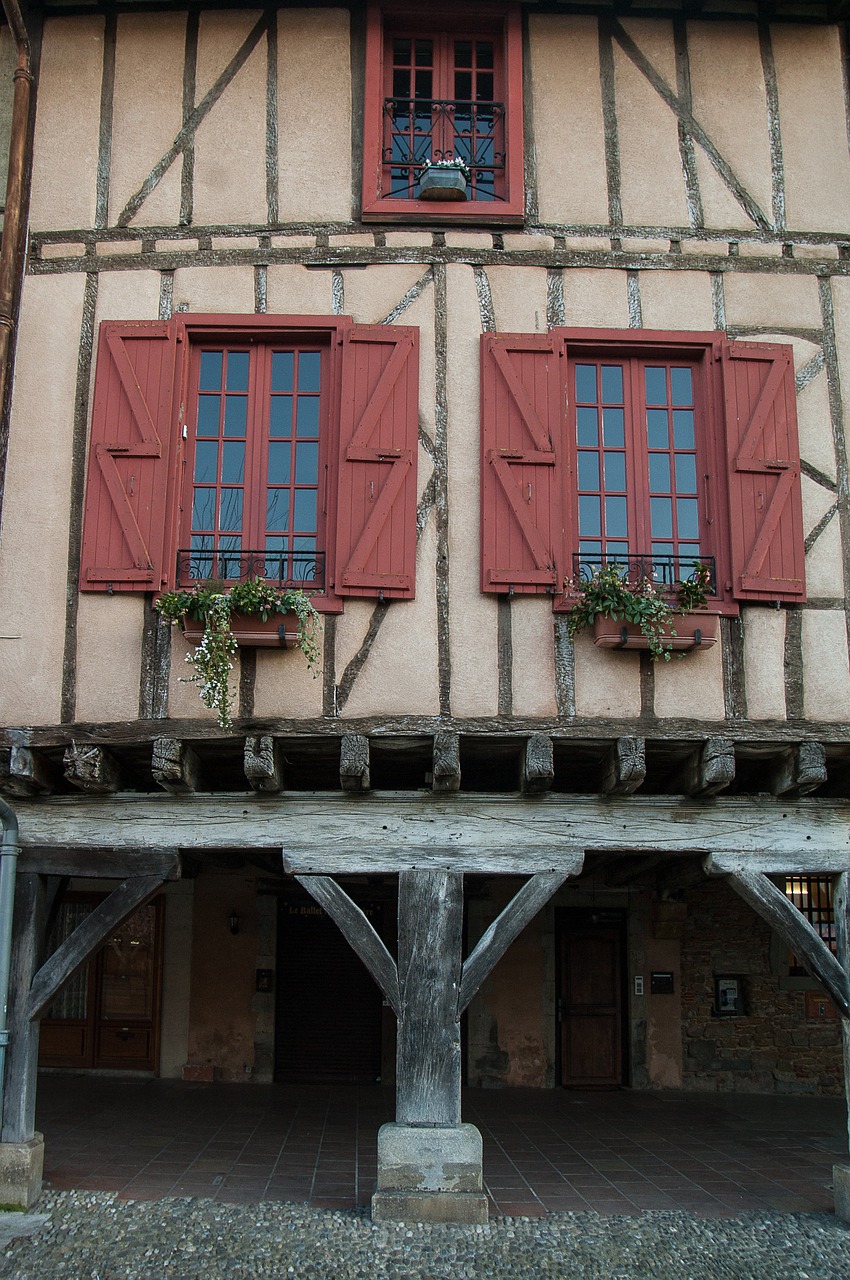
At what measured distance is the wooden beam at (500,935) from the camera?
577cm

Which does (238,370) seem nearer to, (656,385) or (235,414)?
(235,414)

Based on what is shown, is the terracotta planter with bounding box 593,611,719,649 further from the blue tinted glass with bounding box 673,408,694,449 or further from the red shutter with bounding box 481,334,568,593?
the blue tinted glass with bounding box 673,408,694,449

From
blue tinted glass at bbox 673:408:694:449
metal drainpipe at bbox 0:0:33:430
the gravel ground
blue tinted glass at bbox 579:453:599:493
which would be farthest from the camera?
blue tinted glass at bbox 673:408:694:449

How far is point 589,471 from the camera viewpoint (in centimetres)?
626

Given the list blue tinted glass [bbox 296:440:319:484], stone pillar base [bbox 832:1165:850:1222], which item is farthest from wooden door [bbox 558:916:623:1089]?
blue tinted glass [bbox 296:440:319:484]

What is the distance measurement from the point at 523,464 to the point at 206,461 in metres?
1.83

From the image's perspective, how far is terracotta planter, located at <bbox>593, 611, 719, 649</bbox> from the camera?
5.66m

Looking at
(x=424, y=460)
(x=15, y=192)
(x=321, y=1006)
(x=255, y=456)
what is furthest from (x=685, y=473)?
(x=321, y=1006)

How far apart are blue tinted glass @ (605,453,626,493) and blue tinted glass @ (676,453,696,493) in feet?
1.06

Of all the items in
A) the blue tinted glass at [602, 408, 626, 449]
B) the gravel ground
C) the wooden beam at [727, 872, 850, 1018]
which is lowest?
the gravel ground

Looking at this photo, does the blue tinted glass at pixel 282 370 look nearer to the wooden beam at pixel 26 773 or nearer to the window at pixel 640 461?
the window at pixel 640 461

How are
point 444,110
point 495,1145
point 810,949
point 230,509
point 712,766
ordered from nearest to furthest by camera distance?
point 712,766 → point 810,949 → point 230,509 → point 444,110 → point 495,1145

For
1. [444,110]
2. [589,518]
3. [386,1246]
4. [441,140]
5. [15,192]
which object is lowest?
[386,1246]

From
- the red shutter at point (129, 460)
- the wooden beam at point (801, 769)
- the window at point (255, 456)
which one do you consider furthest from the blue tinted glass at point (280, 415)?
the wooden beam at point (801, 769)
